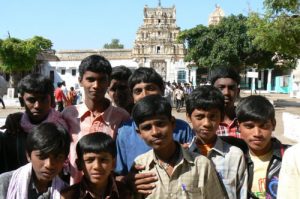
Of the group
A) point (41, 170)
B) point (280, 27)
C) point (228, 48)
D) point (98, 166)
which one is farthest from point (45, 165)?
point (228, 48)

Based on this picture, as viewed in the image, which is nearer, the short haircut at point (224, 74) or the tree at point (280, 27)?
the short haircut at point (224, 74)

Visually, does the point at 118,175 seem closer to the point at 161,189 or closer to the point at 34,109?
the point at 161,189

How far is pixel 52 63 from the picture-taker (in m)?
47.0

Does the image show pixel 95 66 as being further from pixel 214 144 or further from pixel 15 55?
pixel 15 55

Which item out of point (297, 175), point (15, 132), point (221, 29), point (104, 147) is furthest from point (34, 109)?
point (221, 29)

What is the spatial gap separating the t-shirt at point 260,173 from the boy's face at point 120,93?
153cm

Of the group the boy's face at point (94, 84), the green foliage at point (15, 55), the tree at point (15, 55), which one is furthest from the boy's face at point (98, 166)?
the green foliage at point (15, 55)

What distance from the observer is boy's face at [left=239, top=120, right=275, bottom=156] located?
2.80 m

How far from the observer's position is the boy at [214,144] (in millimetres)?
2682

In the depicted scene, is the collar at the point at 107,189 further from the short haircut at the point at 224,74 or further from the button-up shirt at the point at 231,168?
the short haircut at the point at 224,74

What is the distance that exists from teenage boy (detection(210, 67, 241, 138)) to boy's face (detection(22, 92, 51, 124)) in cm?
134

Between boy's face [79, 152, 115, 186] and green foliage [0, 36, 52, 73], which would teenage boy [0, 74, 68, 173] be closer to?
boy's face [79, 152, 115, 186]

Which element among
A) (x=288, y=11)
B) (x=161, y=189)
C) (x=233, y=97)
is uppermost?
(x=288, y=11)

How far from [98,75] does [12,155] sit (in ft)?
2.84
